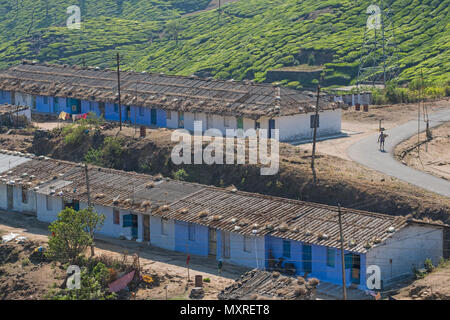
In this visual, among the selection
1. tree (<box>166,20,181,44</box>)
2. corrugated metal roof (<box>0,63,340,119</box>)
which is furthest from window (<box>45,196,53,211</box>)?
tree (<box>166,20,181,44</box>)

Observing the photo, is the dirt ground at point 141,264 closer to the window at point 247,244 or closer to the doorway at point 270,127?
the window at point 247,244

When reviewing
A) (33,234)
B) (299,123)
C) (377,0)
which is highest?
(377,0)

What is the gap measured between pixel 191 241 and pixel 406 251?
1062 cm

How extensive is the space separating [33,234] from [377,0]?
68904 mm

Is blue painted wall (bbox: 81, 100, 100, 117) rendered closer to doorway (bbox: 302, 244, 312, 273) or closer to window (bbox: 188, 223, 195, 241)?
window (bbox: 188, 223, 195, 241)

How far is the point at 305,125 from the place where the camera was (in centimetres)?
6431

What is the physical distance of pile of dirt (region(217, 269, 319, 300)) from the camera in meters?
37.6

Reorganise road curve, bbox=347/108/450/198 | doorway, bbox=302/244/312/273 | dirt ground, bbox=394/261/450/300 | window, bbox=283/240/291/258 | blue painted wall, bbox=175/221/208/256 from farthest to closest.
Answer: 1. road curve, bbox=347/108/450/198
2. blue painted wall, bbox=175/221/208/256
3. window, bbox=283/240/291/258
4. doorway, bbox=302/244/312/273
5. dirt ground, bbox=394/261/450/300

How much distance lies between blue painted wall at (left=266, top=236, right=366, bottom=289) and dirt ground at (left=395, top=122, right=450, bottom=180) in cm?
1404

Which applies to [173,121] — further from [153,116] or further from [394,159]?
[394,159]

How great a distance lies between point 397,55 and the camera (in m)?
98.6

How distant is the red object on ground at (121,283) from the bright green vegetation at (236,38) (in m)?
47.0
